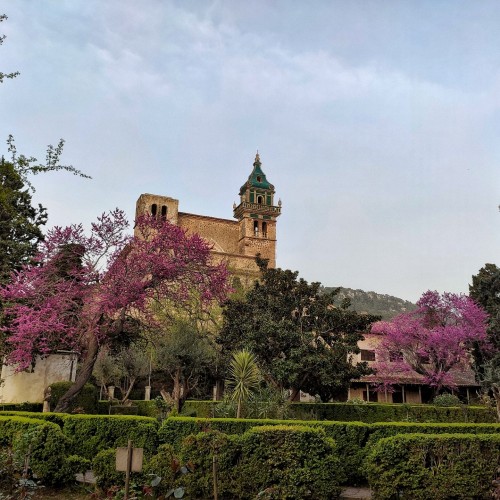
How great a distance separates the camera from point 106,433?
962 centimetres

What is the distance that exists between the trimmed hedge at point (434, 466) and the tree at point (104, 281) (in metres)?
6.80

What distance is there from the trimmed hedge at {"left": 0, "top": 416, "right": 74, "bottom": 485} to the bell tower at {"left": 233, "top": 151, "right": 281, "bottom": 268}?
42297 mm

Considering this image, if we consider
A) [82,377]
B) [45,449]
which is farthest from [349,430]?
[82,377]

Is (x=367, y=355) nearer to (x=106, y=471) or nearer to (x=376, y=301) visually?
(x=106, y=471)

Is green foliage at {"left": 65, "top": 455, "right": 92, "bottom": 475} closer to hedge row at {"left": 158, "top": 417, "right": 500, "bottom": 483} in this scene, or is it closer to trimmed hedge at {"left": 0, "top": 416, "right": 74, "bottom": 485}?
trimmed hedge at {"left": 0, "top": 416, "right": 74, "bottom": 485}

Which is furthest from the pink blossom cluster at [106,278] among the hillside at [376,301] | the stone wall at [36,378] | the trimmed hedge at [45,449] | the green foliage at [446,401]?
the hillside at [376,301]

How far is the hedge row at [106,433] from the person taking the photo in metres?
9.36

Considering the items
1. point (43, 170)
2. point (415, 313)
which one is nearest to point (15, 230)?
point (43, 170)

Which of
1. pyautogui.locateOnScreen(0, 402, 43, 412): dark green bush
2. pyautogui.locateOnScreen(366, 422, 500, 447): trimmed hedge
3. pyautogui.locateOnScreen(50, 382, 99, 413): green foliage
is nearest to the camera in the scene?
pyautogui.locateOnScreen(366, 422, 500, 447): trimmed hedge

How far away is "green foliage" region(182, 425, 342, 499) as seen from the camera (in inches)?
314

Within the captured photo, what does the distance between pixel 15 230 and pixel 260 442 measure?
56.2 ft

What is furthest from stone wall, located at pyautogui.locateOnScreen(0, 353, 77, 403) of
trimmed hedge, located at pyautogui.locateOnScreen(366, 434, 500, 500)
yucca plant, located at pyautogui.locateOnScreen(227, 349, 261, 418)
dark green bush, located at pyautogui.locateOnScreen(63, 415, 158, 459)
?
trimmed hedge, located at pyautogui.locateOnScreen(366, 434, 500, 500)

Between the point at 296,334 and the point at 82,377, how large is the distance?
682cm

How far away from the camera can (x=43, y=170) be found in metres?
11.2
